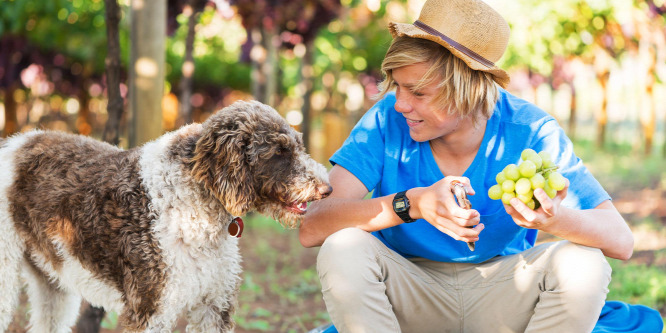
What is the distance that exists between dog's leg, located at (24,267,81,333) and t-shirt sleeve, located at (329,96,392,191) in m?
1.69

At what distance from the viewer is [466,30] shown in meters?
2.95

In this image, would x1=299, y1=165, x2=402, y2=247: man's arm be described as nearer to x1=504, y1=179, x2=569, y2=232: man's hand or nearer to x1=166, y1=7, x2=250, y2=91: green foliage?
x1=504, y1=179, x2=569, y2=232: man's hand

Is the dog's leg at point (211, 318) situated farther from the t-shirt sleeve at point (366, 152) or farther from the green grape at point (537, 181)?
the green grape at point (537, 181)

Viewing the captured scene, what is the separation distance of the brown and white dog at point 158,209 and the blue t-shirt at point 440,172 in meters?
0.39

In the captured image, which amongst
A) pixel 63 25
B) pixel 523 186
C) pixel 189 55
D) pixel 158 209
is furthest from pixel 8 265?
pixel 63 25

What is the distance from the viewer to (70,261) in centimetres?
289

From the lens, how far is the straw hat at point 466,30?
2920mm

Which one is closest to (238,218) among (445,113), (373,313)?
(373,313)

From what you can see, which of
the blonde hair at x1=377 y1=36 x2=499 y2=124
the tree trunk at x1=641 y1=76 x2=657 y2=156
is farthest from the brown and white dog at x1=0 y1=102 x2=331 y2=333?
the tree trunk at x1=641 y1=76 x2=657 y2=156

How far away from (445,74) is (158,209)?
1442 millimetres

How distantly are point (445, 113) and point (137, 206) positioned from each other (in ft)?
4.78

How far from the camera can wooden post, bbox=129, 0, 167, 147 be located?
13.6ft

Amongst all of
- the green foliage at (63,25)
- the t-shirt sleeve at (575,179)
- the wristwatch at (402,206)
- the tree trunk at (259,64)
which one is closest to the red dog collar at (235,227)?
the wristwatch at (402,206)

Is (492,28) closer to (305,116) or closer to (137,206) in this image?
(137,206)
